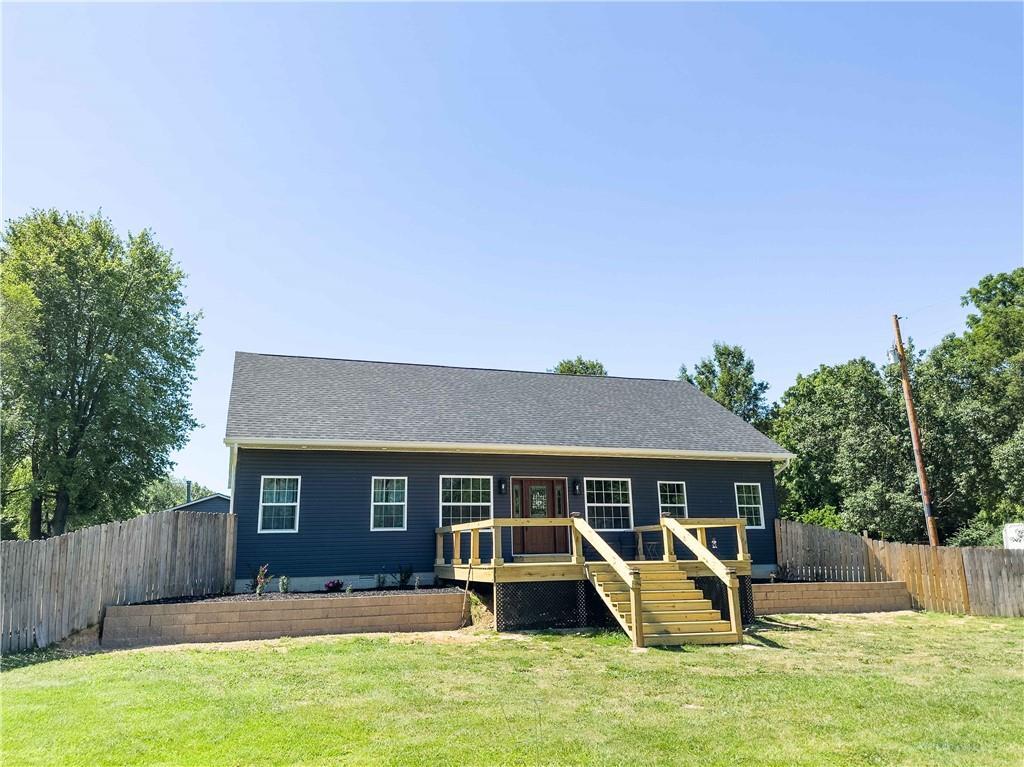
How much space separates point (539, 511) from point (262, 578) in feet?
21.6

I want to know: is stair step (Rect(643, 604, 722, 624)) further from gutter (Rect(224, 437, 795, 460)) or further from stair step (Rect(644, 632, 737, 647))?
gutter (Rect(224, 437, 795, 460))

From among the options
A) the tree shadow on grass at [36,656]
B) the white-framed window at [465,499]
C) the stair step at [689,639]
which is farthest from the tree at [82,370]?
the stair step at [689,639]

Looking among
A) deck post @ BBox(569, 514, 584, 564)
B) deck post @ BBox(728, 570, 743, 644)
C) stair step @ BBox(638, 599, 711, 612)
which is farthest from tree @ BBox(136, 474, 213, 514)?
deck post @ BBox(728, 570, 743, 644)

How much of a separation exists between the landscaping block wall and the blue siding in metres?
3.02

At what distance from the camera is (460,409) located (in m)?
17.7

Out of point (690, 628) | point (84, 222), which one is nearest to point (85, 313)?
point (84, 222)

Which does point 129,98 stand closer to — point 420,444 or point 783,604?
point 420,444

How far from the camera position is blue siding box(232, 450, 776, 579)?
47.4 ft

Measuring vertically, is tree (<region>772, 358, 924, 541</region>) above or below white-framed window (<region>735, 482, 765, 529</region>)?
above

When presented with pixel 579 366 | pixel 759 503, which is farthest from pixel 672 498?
pixel 579 366

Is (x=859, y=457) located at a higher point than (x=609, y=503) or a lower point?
higher

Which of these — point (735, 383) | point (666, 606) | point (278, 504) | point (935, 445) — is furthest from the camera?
point (735, 383)

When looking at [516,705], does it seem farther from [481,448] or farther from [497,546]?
[481,448]

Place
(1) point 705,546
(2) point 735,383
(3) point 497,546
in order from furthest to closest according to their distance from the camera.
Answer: (2) point 735,383, (1) point 705,546, (3) point 497,546
